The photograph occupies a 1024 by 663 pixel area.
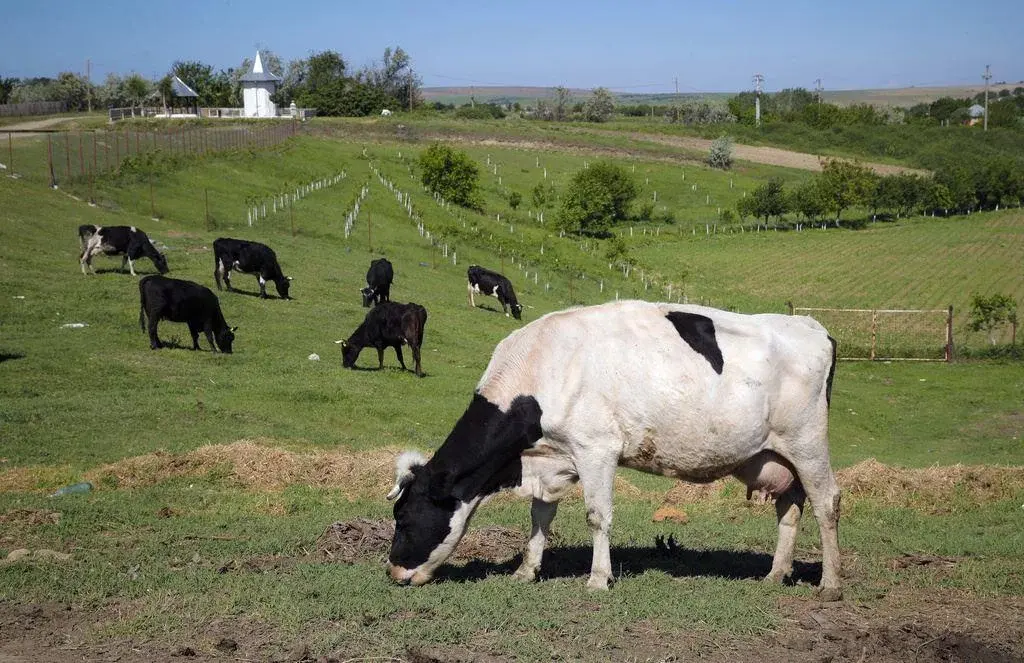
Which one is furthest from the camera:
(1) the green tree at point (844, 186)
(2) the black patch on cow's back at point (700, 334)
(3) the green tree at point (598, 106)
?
(3) the green tree at point (598, 106)

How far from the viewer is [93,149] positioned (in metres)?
60.3

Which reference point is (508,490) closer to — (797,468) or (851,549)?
(797,468)

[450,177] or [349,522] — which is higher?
[450,177]

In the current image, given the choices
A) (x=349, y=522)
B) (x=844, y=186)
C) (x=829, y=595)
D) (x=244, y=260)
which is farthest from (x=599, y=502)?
(x=844, y=186)

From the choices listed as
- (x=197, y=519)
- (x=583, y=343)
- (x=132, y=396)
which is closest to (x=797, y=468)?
(x=583, y=343)

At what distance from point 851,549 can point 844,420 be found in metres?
18.7

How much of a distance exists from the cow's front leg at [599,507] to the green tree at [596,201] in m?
79.5

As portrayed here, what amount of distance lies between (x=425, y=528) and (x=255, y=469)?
6209mm

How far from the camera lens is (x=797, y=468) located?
1132cm

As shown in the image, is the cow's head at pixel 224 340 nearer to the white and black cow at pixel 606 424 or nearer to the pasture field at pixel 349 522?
the pasture field at pixel 349 522

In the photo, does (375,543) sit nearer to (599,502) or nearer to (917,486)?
(599,502)

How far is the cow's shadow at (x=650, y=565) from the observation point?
11.4 metres

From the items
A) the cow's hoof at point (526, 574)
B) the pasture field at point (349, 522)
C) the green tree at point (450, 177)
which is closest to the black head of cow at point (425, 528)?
the pasture field at point (349, 522)

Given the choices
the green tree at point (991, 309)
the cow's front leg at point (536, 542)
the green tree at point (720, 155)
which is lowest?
the green tree at point (991, 309)
